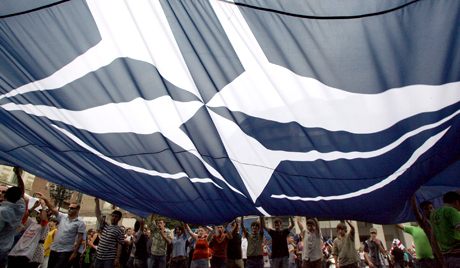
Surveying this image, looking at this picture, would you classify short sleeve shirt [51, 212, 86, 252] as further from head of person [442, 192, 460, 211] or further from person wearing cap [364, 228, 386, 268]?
person wearing cap [364, 228, 386, 268]

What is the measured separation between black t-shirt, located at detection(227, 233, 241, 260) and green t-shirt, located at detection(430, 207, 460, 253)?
436 cm

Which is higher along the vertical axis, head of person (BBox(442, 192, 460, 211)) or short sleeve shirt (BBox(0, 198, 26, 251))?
head of person (BBox(442, 192, 460, 211))

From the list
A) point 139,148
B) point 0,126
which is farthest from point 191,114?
point 0,126

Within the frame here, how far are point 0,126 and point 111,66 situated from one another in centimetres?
158

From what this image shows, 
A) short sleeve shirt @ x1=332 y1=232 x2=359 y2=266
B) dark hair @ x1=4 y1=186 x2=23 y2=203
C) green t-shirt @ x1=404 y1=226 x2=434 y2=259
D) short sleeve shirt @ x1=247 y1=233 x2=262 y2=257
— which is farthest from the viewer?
short sleeve shirt @ x1=247 y1=233 x2=262 y2=257

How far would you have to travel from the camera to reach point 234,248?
23.8 ft

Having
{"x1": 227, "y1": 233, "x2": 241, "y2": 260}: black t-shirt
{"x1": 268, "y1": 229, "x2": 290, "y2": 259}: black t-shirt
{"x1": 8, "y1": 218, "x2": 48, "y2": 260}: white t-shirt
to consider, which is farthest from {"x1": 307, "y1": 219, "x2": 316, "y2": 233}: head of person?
{"x1": 8, "y1": 218, "x2": 48, "y2": 260}: white t-shirt

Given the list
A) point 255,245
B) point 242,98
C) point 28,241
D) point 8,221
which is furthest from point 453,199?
point 28,241

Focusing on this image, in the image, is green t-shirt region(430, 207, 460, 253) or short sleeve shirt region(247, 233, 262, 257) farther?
short sleeve shirt region(247, 233, 262, 257)

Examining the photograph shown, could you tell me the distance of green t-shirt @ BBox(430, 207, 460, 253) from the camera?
3.72 metres

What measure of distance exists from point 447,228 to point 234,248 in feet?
15.1

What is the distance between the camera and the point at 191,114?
9.63 feet

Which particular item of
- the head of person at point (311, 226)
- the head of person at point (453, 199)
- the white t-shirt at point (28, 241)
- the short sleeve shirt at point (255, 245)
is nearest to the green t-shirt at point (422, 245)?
the head of person at point (311, 226)

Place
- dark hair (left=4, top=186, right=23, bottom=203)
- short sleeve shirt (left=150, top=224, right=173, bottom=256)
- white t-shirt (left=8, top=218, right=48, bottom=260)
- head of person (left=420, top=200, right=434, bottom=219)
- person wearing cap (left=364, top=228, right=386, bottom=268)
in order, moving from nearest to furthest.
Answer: dark hair (left=4, top=186, right=23, bottom=203) → head of person (left=420, top=200, right=434, bottom=219) → white t-shirt (left=8, top=218, right=48, bottom=260) → short sleeve shirt (left=150, top=224, right=173, bottom=256) → person wearing cap (left=364, top=228, right=386, bottom=268)
